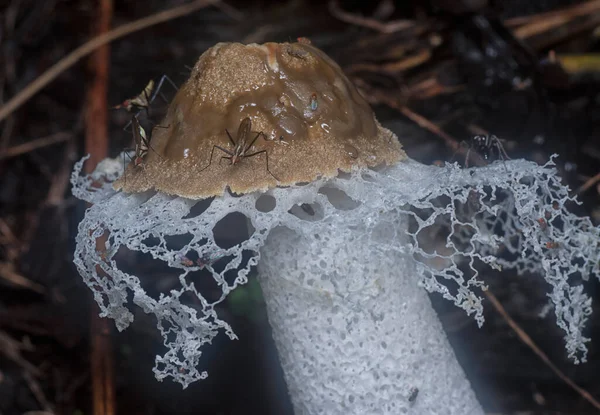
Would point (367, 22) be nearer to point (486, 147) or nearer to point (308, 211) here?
point (486, 147)

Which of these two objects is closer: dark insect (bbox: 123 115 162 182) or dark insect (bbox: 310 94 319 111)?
dark insect (bbox: 310 94 319 111)

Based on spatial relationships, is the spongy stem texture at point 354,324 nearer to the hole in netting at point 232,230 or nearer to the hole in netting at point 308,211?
the hole in netting at point 308,211

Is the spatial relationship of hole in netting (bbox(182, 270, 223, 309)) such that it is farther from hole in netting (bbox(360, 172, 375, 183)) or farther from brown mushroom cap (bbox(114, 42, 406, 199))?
hole in netting (bbox(360, 172, 375, 183))

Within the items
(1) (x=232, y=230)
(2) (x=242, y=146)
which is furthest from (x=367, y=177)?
(1) (x=232, y=230)

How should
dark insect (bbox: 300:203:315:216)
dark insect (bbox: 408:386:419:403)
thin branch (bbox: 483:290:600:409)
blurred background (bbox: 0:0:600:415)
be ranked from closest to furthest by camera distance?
dark insect (bbox: 300:203:315:216), dark insect (bbox: 408:386:419:403), thin branch (bbox: 483:290:600:409), blurred background (bbox: 0:0:600:415)

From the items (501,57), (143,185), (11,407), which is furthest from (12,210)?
(501,57)

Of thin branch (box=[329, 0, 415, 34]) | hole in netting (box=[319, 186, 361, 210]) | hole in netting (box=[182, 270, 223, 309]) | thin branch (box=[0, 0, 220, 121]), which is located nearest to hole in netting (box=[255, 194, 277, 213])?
hole in netting (box=[319, 186, 361, 210])

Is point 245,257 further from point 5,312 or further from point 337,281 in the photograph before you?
point 5,312
